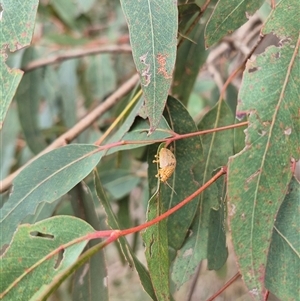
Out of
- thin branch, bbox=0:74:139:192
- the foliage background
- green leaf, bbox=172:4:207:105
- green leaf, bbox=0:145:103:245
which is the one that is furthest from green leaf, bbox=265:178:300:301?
green leaf, bbox=172:4:207:105

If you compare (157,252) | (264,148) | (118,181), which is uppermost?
(264,148)

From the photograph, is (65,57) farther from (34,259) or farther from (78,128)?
(34,259)

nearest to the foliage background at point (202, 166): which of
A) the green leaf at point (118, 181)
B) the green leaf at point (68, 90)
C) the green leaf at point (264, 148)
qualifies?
the green leaf at point (264, 148)

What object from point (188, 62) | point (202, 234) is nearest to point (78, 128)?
point (188, 62)

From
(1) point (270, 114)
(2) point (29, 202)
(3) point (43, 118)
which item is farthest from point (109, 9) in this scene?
(1) point (270, 114)

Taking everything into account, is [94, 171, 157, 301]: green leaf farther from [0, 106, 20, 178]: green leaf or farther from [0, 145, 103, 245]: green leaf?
[0, 106, 20, 178]: green leaf
